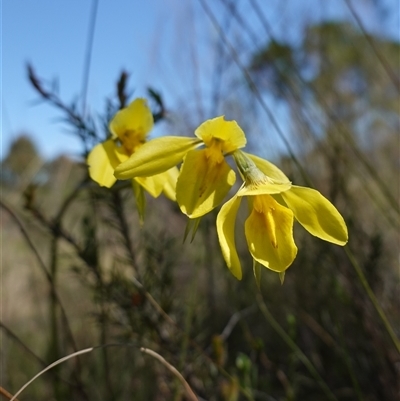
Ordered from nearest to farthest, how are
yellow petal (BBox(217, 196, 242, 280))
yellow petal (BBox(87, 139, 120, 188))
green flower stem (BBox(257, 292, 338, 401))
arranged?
yellow petal (BBox(217, 196, 242, 280)) → yellow petal (BBox(87, 139, 120, 188)) → green flower stem (BBox(257, 292, 338, 401))

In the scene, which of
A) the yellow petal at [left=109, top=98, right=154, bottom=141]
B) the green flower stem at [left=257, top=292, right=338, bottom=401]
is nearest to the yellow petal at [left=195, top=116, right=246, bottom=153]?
the yellow petal at [left=109, top=98, right=154, bottom=141]

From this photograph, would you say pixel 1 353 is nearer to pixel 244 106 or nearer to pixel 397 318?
pixel 397 318

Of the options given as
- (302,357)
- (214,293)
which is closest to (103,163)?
(302,357)

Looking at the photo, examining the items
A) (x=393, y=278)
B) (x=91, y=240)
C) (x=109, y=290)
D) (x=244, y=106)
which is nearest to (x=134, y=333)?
(x=109, y=290)

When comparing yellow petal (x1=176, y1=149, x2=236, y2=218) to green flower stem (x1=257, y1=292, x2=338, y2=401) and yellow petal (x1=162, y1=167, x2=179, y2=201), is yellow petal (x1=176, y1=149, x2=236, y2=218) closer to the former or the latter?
yellow petal (x1=162, y1=167, x2=179, y2=201)

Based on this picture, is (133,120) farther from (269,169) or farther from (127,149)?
(269,169)

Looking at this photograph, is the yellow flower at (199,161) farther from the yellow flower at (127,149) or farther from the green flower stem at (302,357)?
the green flower stem at (302,357)

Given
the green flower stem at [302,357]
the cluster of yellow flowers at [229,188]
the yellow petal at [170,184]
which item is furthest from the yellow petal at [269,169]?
the green flower stem at [302,357]
